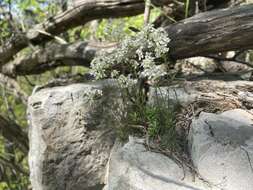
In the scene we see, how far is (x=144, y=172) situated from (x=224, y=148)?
1.37 ft

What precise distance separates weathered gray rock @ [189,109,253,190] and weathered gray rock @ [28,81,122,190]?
0.64 m

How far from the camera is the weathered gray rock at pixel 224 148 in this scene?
6.14 ft

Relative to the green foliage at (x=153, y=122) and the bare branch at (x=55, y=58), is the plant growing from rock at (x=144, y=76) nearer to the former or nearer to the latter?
the green foliage at (x=153, y=122)

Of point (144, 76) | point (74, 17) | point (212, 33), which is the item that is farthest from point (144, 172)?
point (74, 17)

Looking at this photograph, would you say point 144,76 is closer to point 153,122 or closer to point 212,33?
point 153,122

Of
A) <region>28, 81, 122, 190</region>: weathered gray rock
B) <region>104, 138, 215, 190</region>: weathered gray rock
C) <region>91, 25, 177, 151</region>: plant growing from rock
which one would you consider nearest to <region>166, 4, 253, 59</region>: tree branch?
<region>91, 25, 177, 151</region>: plant growing from rock

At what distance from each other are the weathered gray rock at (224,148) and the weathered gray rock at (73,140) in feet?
2.10

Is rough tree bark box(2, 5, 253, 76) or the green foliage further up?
rough tree bark box(2, 5, 253, 76)

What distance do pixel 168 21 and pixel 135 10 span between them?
1.11 feet

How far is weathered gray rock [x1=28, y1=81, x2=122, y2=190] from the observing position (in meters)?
2.54

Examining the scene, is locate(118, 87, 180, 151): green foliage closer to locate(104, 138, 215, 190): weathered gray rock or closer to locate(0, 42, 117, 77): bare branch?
locate(104, 138, 215, 190): weathered gray rock

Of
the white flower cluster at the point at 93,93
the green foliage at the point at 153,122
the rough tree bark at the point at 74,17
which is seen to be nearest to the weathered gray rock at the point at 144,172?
the green foliage at the point at 153,122

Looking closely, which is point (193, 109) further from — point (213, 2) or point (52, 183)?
point (213, 2)

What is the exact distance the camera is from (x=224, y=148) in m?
2.01
